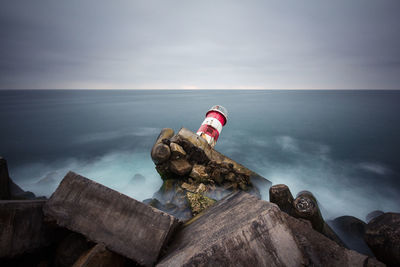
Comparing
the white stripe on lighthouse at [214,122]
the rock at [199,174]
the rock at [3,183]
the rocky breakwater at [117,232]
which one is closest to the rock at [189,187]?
the rock at [199,174]

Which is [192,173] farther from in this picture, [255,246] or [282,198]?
[255,246]

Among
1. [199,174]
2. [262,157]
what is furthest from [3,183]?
[262,157]

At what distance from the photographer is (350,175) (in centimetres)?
1306

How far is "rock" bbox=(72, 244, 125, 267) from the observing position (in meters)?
1.97

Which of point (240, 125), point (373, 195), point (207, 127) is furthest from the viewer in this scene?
point (240, 125)

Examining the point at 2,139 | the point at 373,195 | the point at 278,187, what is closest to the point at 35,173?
the point at 2,139

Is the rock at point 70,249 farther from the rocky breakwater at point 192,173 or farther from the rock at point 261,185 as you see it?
the rock at point 261,185

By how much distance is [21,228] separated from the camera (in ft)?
7.80

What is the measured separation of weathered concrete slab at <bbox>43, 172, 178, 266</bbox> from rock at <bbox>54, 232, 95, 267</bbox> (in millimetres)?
261

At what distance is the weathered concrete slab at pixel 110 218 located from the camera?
7.26 ft

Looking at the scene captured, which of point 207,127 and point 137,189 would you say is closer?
point 207,127

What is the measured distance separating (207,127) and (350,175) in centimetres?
1178

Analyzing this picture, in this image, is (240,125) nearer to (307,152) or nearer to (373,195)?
(307,152)

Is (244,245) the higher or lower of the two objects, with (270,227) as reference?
lower
